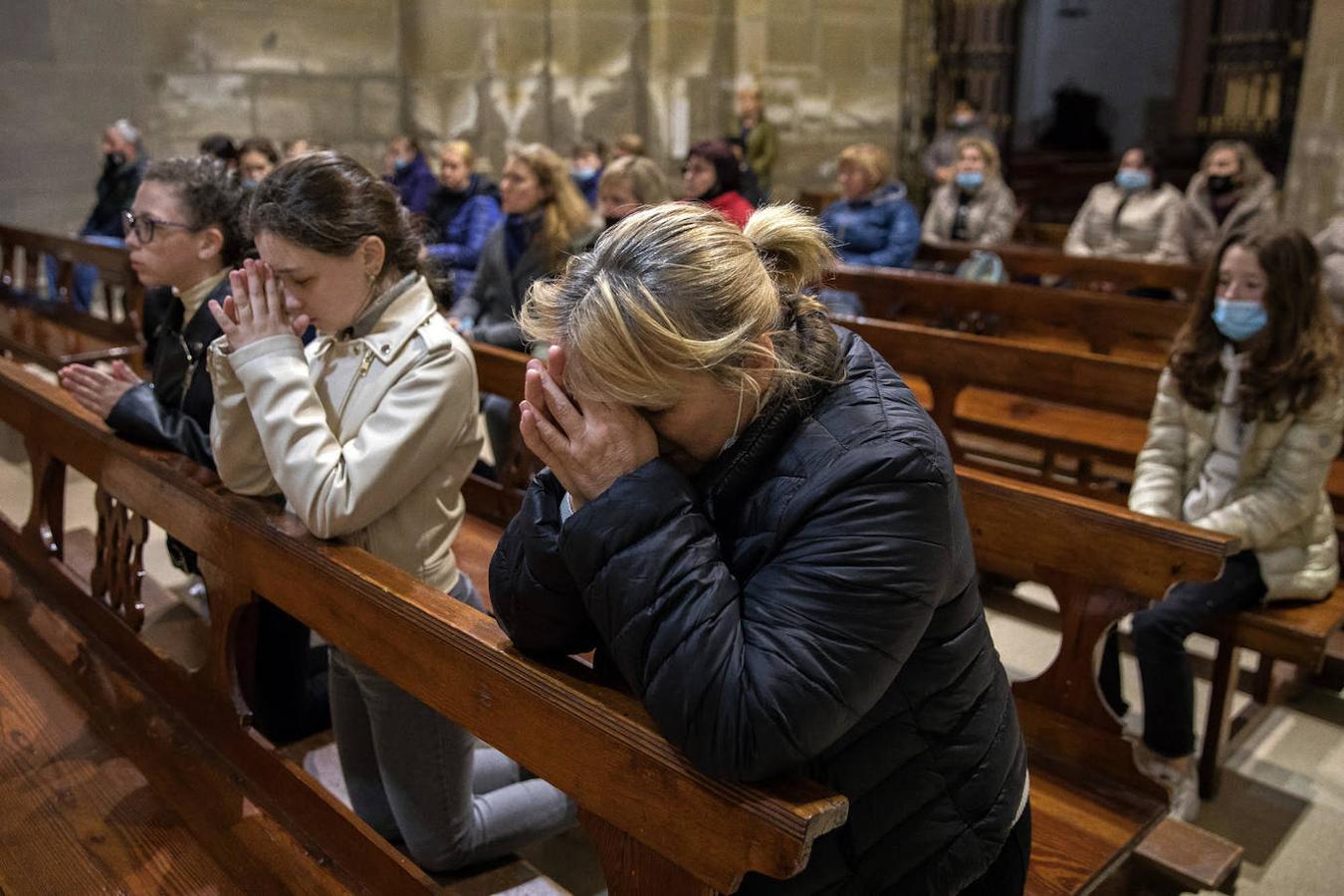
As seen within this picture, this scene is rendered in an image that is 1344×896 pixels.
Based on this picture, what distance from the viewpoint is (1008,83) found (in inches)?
449

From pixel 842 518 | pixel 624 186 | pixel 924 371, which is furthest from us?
pixel 624 186

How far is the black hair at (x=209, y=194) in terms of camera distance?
8.32ft

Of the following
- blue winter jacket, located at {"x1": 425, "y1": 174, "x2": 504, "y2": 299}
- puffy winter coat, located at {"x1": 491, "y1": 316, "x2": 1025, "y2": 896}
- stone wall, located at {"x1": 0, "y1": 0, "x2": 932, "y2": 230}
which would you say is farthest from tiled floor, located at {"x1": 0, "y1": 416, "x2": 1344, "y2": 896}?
stone wall, located at {"x1": 0, "y1": 0, "x2": 932, "y2": 230}

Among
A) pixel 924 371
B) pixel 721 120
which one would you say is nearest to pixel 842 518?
pixel 924 371

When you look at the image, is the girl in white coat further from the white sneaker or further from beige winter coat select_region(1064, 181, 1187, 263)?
beige winter coat select_region(1064, 181, 1187, 263)

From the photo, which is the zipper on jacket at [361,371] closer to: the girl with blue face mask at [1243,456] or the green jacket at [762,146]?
the girl with blue face mask at [1243,456]

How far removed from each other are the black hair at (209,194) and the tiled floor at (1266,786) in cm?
103

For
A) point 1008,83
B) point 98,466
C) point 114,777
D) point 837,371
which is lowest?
point 114,777

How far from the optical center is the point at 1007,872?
1.49 meters

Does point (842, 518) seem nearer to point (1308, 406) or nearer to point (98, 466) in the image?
point (98, 466)

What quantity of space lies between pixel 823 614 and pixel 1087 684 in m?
1.28

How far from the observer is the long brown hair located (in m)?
2.86

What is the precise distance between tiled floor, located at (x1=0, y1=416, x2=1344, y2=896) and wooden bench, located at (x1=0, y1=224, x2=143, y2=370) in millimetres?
1877

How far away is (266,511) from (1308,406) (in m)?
2.39
